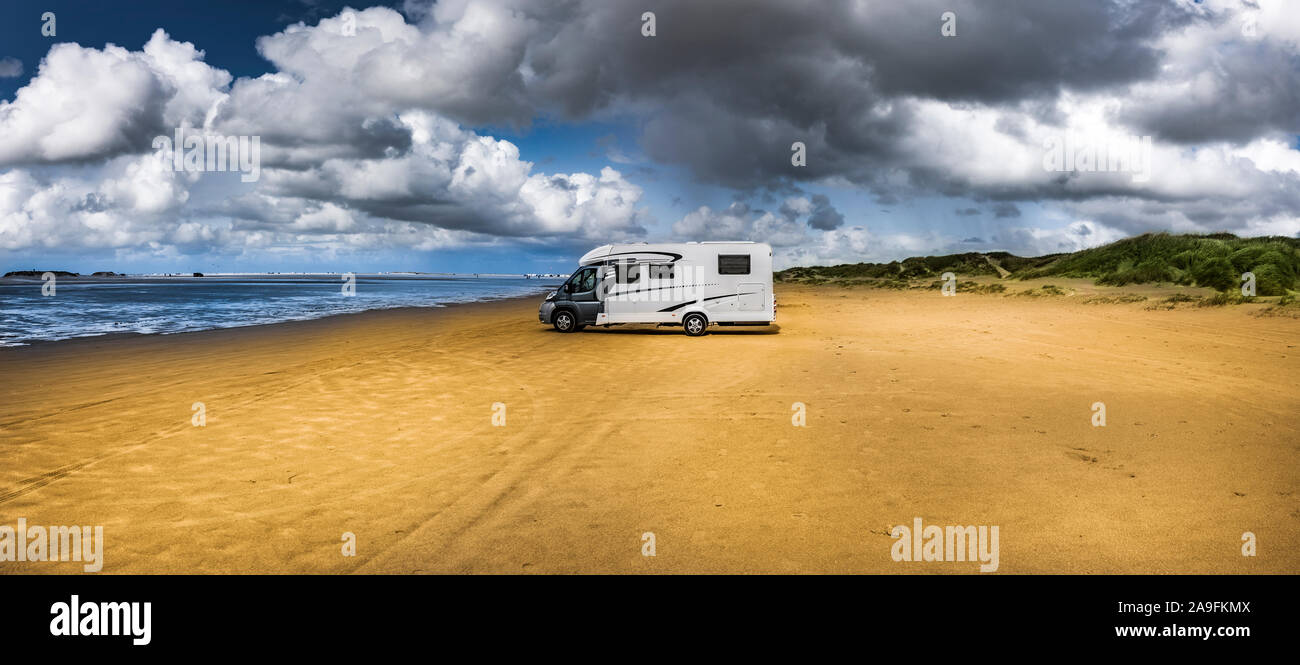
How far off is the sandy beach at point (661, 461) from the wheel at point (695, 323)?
6683 mm

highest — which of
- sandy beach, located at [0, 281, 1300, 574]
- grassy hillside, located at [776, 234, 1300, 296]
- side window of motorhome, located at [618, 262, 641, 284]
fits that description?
grassy hillside, located at [776, 234, 1300, 296]

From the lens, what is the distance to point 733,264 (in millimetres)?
21734

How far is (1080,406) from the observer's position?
9.47 m

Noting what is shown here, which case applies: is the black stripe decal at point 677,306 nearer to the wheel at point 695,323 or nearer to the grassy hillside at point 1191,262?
the wheel at point 695,323

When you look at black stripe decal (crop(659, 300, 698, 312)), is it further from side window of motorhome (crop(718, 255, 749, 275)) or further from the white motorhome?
side window of motorhome (crop(718, 255, 749, 275))

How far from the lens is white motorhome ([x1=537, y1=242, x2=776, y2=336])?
71.3 ft

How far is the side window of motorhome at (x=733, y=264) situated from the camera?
21.7 m

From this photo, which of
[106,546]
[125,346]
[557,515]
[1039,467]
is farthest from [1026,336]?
[125,346]

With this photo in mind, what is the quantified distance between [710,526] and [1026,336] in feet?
58.1

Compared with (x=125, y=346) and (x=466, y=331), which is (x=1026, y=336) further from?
(x=125, y=346)
